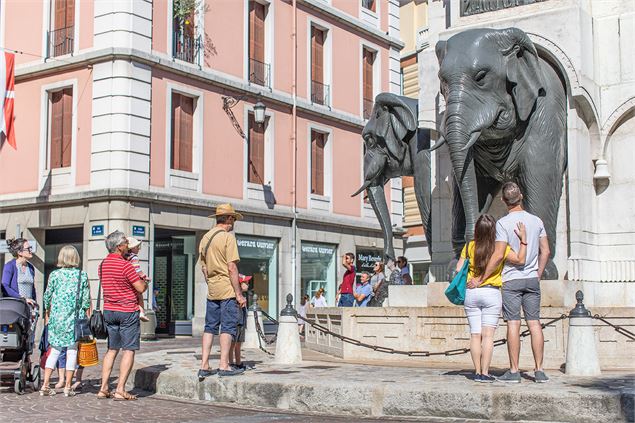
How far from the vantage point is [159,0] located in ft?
86.1

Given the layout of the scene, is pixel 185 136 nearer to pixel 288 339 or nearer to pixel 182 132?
pixel 182 132

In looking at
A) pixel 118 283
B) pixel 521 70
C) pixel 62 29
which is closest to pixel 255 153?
pixel 62 29

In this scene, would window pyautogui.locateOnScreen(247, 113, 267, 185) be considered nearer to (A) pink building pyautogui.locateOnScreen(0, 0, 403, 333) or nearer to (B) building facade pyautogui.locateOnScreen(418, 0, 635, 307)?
(A) pink building pyautogui.locateOnScreen(0, 0, 403, 333)

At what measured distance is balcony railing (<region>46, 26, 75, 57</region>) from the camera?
26.1 metres

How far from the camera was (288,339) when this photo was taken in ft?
35.8

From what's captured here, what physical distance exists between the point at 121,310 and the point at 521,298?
4046 mm

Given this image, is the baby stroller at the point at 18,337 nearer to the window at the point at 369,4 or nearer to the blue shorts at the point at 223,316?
the blue shorts at the point at 223,316

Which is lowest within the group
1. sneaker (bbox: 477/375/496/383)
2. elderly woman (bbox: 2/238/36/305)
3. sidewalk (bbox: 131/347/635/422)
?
sidewalk (bbox: 131/347/635/422)

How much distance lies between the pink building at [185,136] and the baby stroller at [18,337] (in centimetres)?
1329

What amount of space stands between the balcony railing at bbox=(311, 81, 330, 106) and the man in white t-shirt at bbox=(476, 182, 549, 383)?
24.0m

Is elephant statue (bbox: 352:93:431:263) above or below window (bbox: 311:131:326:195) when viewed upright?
below

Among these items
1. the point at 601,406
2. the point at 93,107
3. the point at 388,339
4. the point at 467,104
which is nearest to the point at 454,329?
the point at 388,339

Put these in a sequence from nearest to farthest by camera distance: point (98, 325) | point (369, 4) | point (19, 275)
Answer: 1. point (98, 325)
2. point (19, 275)
3. point (369, 4)

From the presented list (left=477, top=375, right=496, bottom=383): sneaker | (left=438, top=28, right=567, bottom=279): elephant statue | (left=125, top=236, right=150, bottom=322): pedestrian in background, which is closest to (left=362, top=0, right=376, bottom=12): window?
(left=438, top=28, right=567, bottom=279): elephant statue
